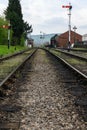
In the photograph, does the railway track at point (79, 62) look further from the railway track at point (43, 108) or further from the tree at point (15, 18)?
the tree at point (15, 18)

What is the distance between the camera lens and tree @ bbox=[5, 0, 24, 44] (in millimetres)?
112562

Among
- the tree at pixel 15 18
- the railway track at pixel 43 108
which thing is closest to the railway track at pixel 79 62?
the railway track at pixel 43 108

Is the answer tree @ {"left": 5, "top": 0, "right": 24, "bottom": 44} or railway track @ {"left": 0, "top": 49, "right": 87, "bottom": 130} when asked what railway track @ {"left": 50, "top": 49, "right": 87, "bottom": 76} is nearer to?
railway track @ {"left": 0, "top": 49, "right": 87, "bottom": 130}

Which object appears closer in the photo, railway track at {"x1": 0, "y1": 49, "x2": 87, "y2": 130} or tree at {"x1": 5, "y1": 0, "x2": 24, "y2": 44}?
railway track at {"x1": 0, "y1": 49, "x2": 87, "y2": 130}

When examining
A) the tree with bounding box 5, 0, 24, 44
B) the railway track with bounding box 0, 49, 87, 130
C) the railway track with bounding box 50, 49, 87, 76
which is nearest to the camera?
the railway track with bounding box 0, 49, 87, 130

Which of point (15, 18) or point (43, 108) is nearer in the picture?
point (43, 108)

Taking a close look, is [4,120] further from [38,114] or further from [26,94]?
[26,94]

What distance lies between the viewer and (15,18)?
368ft

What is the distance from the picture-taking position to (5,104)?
783 cm

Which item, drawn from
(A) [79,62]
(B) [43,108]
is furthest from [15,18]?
(B) [43,108]

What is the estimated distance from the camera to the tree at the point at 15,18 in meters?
113

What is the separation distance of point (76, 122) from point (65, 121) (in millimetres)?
199

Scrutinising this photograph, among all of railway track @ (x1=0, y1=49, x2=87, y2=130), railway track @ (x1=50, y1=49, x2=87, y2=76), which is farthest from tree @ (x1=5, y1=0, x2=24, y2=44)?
railway track @ (x1=0, y1=49, x2=87, y2=130)

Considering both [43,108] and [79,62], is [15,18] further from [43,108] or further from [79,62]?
[43,108]
